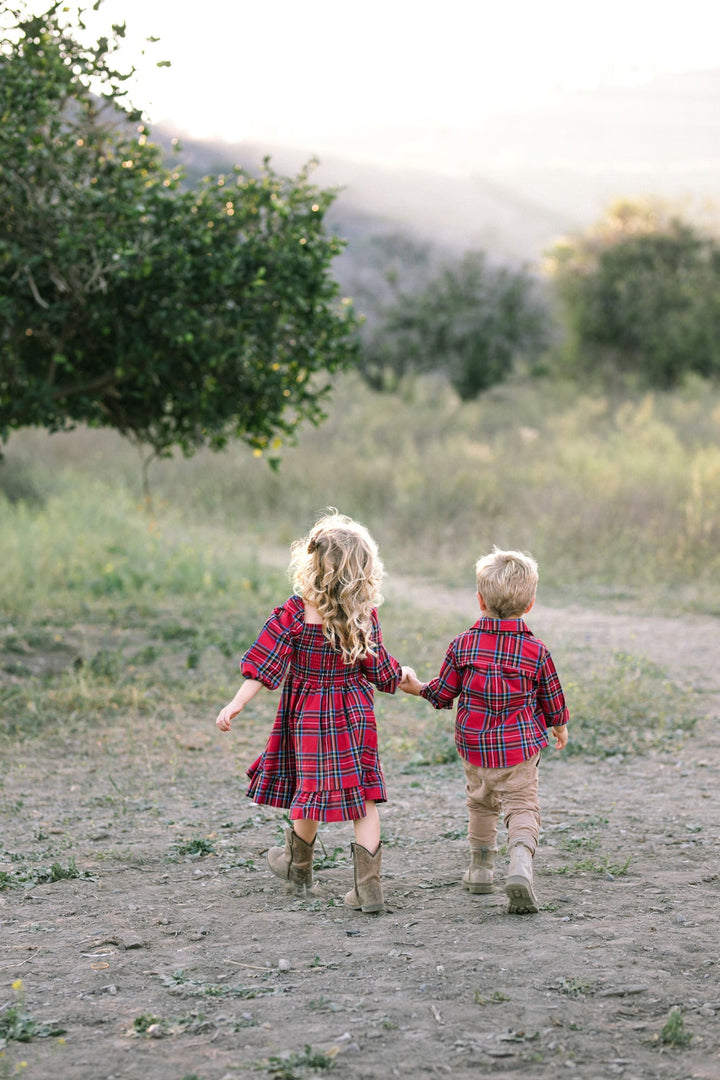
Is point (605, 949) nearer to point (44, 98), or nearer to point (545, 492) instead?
point (44, 98)

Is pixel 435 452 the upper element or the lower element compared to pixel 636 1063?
upper

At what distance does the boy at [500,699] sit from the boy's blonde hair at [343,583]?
27 centimetres

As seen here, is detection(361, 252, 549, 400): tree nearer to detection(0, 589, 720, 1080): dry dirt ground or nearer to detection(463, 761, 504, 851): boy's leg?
detection(0, 589, 720, 1080): dry dirt ground

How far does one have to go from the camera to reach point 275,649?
163 inches

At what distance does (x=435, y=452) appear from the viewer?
17500 millimetres

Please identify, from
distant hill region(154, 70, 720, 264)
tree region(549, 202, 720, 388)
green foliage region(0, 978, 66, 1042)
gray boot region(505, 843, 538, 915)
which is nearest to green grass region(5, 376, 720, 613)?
tree region(549, 202, 720, 388)

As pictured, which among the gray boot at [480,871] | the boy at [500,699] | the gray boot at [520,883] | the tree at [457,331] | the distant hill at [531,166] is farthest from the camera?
the distant hill at [531,166]

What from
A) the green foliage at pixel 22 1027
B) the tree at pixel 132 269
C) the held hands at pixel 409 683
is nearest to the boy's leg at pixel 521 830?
the held hands at pixel 409 683

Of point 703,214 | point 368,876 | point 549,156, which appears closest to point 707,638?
point 368,876

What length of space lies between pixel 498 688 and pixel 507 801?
1.34 feet

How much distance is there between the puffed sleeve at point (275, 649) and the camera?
4.12 m

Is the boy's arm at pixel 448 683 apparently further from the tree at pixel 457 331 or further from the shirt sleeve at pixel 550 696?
the tree at pixel 457 331

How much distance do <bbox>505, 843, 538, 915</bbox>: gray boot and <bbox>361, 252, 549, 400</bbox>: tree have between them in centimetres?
2326

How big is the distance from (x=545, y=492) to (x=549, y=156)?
143m
